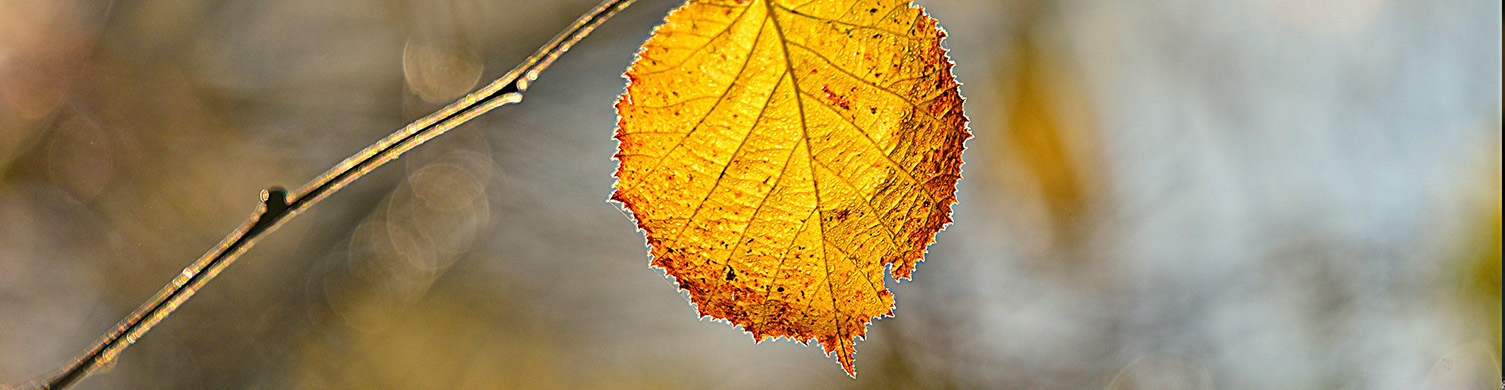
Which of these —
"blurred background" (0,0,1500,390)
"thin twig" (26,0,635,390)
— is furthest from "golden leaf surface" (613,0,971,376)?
"blurred background" (0,0,1500,390)

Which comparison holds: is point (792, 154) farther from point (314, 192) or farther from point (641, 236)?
point (641, 236)

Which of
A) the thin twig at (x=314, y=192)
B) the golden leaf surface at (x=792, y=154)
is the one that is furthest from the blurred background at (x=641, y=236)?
the golden leaf surface at (x=792, y=154)

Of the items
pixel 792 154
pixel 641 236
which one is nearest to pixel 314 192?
pixel 792 154

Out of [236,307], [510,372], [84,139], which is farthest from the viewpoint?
[510,372]

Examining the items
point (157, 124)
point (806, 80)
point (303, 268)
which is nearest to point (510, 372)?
point (303, 268)

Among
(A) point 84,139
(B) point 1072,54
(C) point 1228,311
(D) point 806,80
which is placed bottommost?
(D) point 806,80

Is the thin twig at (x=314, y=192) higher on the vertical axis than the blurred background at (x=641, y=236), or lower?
lower

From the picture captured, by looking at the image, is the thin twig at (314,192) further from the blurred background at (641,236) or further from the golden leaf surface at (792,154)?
the blurred background at (641,236)

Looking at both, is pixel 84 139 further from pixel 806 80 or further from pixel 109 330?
pixel 806 80
